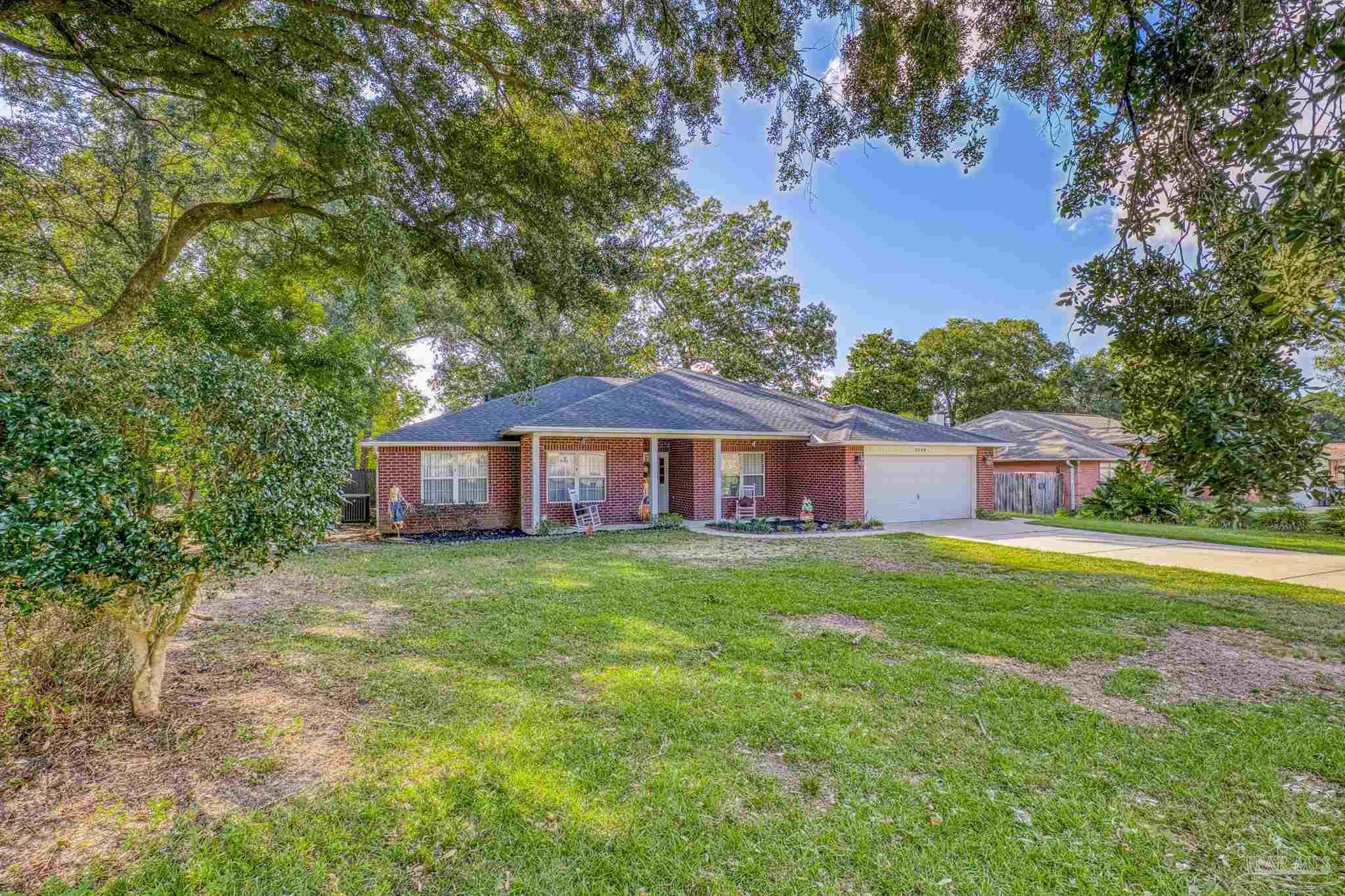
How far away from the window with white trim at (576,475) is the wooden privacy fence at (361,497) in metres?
5.70

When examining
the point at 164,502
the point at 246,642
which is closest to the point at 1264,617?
the point at 164,502

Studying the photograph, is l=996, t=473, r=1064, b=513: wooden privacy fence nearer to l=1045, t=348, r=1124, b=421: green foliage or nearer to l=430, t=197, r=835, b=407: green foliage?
l=430, t=197, r=835, b=407: green foliage

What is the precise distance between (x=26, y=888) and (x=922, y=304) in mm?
32619

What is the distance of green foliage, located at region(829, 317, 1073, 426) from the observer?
3247 cm

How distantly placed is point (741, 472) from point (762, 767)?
14111 mm

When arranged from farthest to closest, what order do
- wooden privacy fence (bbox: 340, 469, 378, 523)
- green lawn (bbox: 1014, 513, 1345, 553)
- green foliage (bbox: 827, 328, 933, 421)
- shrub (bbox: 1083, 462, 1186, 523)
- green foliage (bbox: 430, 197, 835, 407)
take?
green foliage (bbox: 827, 328, 933, 421), green foliage (bbox: 430, 197, 835, 407), wooden privacy fence (bbox: 340, 469, 378, 523), green lawn (bbox: 1014, 513, 1345, 553), shrub (bbox: 1083, 462, 1186, 523)

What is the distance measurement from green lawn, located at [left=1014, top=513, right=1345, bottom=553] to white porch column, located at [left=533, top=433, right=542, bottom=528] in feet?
45.9

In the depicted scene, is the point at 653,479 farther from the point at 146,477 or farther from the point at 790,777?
the point at 146,477

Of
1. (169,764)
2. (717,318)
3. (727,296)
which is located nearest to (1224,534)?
(169,764)

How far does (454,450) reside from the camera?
1513 centimetres

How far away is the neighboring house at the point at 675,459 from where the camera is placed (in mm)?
14875

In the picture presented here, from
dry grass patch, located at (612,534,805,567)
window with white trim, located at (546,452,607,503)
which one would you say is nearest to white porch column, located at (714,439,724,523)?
dry grass patch, located at (612,534,805,567)

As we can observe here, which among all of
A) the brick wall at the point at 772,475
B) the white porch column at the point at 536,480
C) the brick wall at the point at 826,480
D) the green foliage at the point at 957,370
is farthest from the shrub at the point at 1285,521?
the white porch column at the point at 536,480

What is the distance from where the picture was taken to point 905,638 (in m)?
5.99
